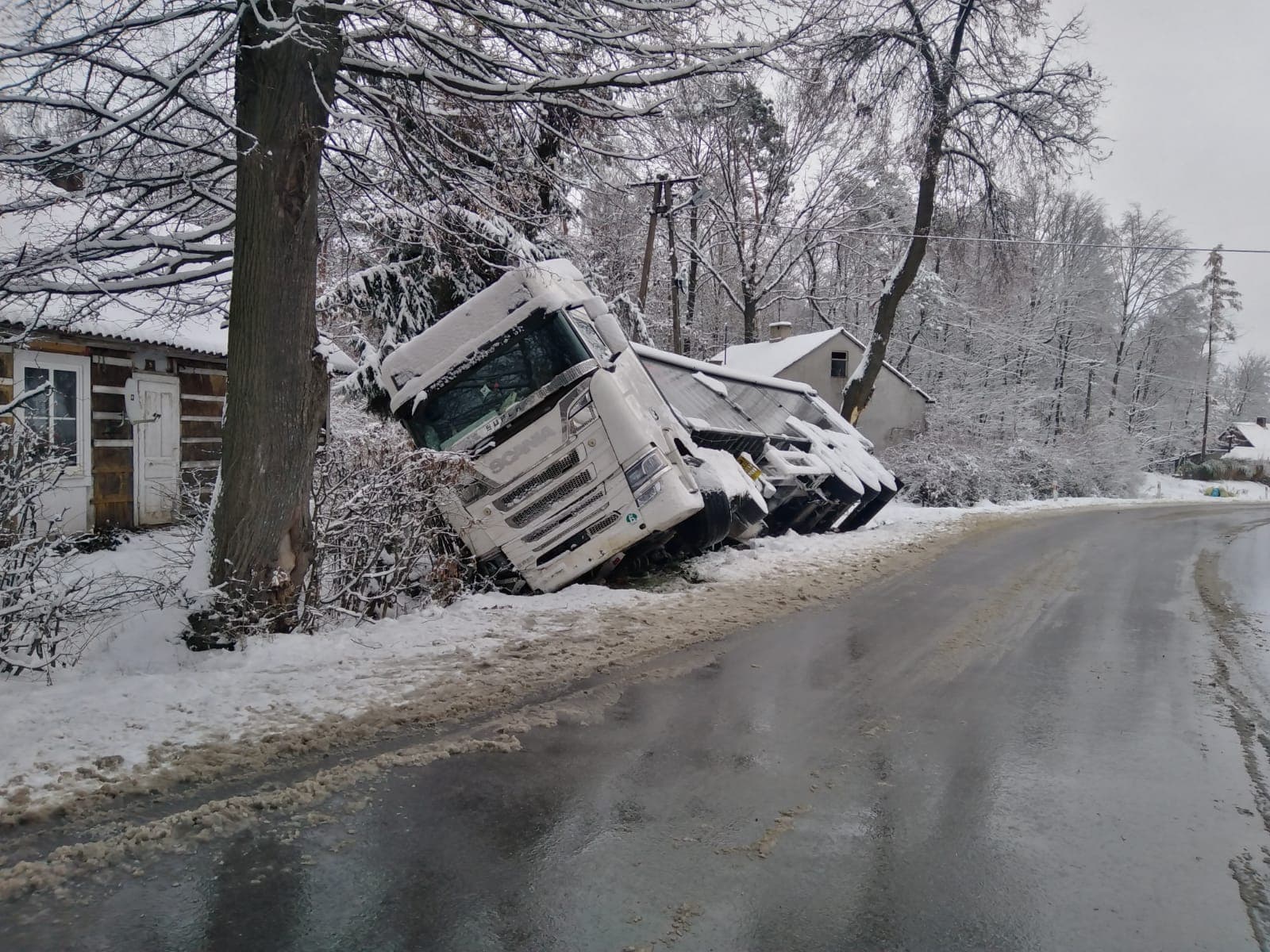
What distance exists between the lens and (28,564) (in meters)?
4.62

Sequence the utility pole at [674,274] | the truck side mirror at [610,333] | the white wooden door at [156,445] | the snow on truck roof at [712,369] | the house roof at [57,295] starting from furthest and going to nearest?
the utility pole at [674,274] < the white wooden door at [156,445] < the snow on truck roof at [712,369] < the truck side mirror at [610,333] < the house roof at [57,295]

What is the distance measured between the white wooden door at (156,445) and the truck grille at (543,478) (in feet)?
23.4

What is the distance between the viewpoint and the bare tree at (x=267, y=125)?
5184 mm

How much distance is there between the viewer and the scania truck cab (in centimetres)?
734

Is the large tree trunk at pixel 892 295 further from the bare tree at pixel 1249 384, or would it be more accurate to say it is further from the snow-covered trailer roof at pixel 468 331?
the bare tree at pixel 1249 384

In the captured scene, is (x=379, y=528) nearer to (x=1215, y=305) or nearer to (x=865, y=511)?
(x=865, y=511)

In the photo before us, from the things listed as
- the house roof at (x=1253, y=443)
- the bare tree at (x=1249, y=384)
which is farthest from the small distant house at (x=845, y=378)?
the bare tree at (x=1249, y=384)

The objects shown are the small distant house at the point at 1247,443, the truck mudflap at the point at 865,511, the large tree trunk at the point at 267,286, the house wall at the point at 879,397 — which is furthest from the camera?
the small distant house at the point at 1247,443

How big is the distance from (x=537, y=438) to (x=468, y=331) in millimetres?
1249

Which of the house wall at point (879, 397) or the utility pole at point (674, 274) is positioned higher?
the utility pole at point (674, 274)

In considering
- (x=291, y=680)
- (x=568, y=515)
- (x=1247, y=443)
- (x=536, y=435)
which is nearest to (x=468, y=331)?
(x=536, y=435)

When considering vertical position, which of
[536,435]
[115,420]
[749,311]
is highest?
[749,311]

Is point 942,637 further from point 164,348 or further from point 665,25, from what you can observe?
point 164,348

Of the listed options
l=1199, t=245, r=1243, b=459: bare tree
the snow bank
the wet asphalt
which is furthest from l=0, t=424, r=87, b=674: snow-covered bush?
l=1199, t=245, r=1243, b=459: bare tree
